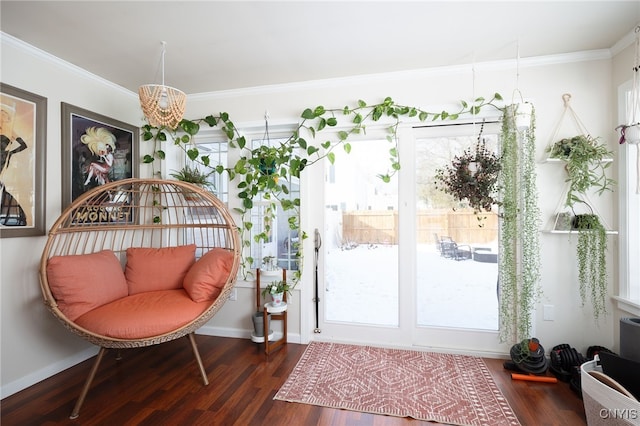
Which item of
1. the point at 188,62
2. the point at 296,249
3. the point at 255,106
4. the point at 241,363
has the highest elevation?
the point at 188,62

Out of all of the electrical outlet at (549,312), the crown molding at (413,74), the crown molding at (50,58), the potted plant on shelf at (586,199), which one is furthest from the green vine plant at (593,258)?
the crown molding at (50,58)

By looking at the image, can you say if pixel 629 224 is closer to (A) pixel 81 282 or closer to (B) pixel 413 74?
(B) pixel 413 74

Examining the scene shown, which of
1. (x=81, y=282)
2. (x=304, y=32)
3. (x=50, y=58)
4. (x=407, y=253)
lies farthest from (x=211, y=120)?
(x=407, y=253)

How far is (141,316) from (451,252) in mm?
2470

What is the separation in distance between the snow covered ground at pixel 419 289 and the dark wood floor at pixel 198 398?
0.45 meters

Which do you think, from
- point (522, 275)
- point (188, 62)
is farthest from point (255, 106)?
point (522, 275)

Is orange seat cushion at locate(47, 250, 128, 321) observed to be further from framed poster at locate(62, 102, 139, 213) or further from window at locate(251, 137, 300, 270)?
window at locate(251, 137, 300, 270)

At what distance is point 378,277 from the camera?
9.07ft

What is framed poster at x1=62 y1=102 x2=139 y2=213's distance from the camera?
7.93ft

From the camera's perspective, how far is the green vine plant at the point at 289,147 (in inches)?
104

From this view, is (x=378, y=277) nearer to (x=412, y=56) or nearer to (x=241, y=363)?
(x=241, y=363)

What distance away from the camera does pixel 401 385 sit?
2.10 meters

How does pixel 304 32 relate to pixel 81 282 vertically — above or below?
above

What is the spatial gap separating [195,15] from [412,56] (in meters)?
1.61
